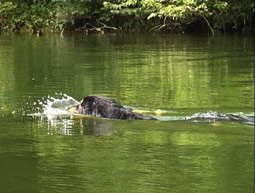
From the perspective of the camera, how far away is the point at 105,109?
808 centimetres

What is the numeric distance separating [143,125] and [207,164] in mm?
1975

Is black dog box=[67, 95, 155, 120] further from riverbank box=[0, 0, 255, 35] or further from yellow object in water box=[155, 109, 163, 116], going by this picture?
riverbank box=[0, 0, 255, 35]

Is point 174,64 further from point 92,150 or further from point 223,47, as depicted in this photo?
point 92,150

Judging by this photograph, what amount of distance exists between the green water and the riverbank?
15.0 m

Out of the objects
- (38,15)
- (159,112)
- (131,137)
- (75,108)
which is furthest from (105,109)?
(38,15)

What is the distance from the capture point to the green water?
5277 mm

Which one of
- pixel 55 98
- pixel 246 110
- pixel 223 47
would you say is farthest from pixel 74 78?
pixel 223 47

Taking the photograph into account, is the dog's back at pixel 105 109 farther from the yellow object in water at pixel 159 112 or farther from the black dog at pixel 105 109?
the yellow object in water at pixel 159 112

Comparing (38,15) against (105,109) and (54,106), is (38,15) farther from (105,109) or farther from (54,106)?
(105,109)

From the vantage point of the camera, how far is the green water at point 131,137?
5.28 metres

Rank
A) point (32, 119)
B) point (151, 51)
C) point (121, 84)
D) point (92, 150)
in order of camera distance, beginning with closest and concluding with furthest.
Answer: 1. point (92, 150)
2. point (32, 119)
3. point (121, 84)
4. point (151, 51)

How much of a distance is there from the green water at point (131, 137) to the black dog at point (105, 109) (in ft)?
0.56

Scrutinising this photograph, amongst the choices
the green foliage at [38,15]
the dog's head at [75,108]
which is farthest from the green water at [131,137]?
the green foliage at [38,15]

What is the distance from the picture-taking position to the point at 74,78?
1222 centimetres
